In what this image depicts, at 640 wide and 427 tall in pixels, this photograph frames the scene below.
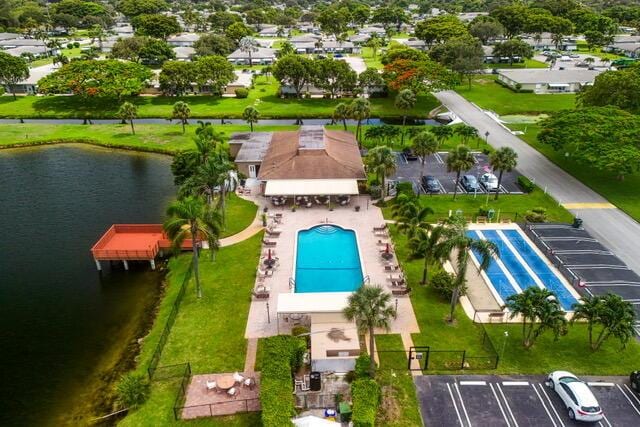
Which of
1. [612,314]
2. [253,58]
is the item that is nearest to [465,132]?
[612,314]

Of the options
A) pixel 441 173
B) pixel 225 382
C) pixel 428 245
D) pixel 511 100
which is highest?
pixel 428 245

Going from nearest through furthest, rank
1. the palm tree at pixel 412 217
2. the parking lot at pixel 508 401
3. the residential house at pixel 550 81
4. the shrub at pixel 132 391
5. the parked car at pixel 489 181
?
the parking lot at pixel 508 401, the shrub at pixel 132 391, the palm tree at pixel 412 217, the parked car at pixel 489 181, the residential house at pixel 550 81

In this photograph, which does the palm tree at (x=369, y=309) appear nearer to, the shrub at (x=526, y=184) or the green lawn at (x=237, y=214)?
the green lawn at (x=237, y=214)

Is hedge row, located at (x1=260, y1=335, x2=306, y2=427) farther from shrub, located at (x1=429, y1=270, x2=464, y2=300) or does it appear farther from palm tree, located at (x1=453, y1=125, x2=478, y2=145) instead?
palm tree, located at (x1=453, y1=125, x2=478, y2=145)

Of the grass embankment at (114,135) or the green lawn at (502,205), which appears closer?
the green lawn at (502,205)

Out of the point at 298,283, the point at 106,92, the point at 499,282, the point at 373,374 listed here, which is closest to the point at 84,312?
the point at 298,283

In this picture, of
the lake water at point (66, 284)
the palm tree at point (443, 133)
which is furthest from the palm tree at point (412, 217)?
the palm tree at point (443, 133)

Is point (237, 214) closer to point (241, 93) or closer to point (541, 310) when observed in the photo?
point (541, 310)
